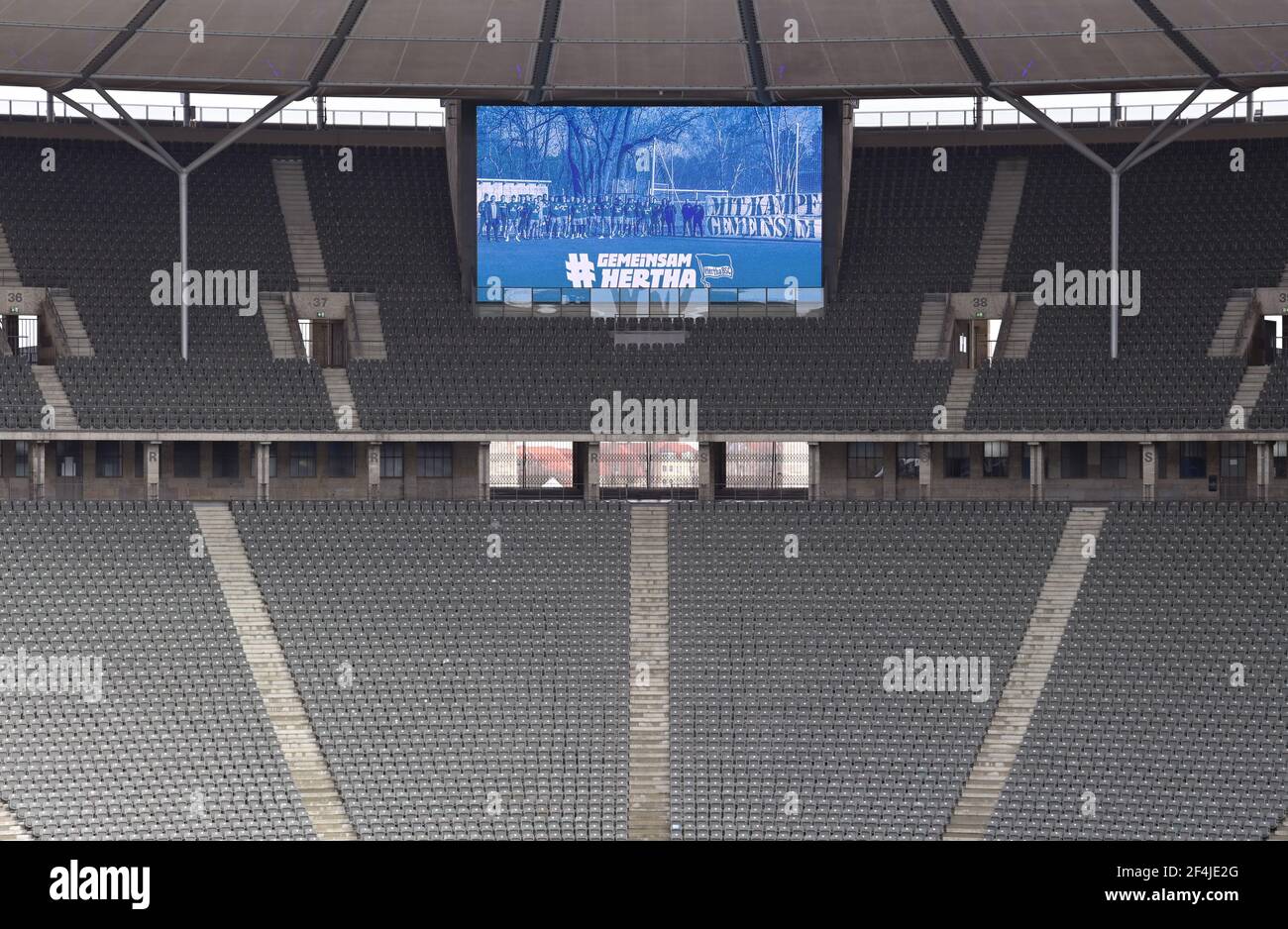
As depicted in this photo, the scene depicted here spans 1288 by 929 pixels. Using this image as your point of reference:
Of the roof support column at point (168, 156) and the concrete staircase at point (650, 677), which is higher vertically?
the roof support column at point (168, 156)

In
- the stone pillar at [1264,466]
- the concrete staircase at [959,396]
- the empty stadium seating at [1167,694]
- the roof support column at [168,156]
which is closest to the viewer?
the empty stadium seating at [1167,694]

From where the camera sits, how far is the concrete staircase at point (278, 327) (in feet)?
119

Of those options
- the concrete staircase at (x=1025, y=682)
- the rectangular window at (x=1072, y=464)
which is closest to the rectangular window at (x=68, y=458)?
the concrete staircase at (x=1025, y=682)

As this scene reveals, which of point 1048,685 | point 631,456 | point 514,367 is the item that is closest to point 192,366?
point 514,367

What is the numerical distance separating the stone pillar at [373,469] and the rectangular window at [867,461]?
11160 millimetres

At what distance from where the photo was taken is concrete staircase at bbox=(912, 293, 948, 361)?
3634 cm

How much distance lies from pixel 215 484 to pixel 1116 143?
80.3 ft

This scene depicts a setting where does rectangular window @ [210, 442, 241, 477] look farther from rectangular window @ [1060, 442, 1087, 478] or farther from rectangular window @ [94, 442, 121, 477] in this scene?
rectangular window @ [1060, 442, 1087, 478]

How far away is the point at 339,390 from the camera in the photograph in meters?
35.2

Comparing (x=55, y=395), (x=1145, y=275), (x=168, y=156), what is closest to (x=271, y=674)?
(x=55, y=395)

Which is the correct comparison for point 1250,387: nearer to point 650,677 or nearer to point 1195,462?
point 1195,462

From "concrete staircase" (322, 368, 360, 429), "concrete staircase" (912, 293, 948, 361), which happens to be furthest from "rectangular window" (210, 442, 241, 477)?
"concrete staircase" (912, 293, 948, 361)

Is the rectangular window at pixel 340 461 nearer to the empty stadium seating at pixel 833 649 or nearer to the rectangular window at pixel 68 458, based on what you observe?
the rectangular window at pixel 68 458

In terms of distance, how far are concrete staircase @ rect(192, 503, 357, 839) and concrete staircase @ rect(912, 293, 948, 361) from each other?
1645 centimetres
